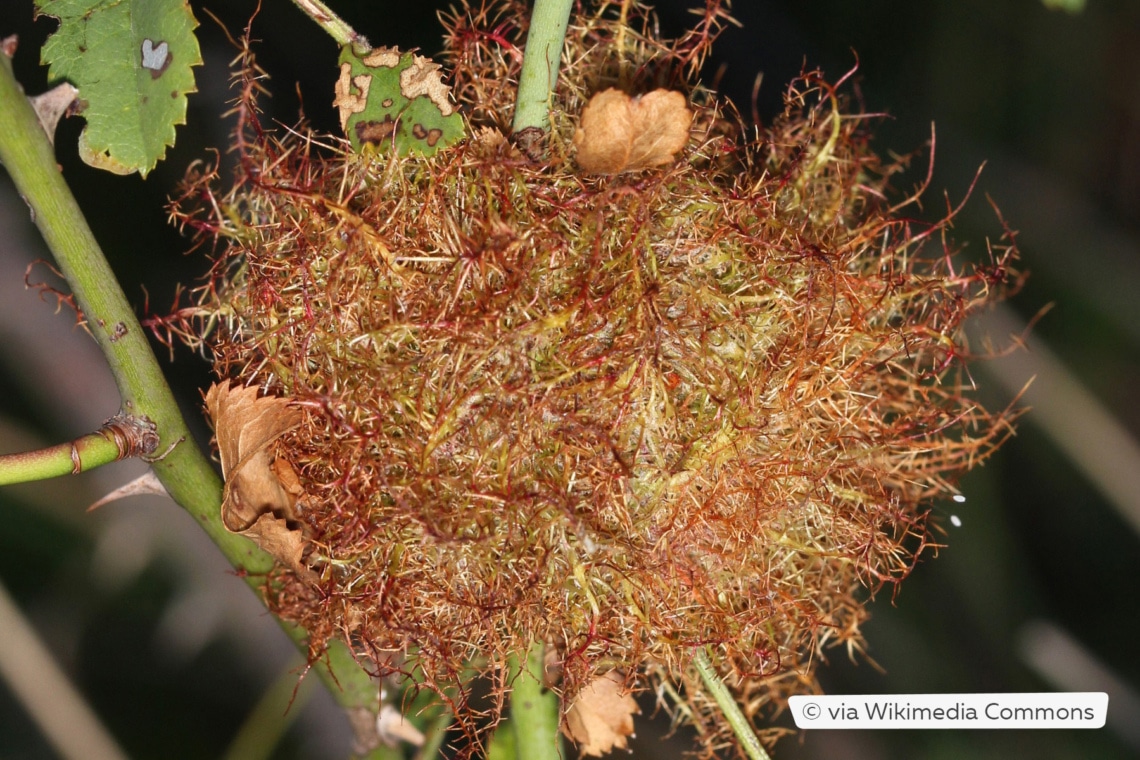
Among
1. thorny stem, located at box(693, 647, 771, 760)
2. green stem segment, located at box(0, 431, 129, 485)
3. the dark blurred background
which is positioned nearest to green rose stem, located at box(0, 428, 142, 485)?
green stem segment, located at box(0, 431, 129, 485)

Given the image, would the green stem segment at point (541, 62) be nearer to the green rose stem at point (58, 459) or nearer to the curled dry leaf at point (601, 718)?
the green rose stem at point (58, 459)

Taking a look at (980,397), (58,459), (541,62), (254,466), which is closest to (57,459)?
(58,459)

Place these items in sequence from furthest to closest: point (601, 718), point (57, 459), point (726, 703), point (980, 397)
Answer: point (980, 397), point (601, 718), point (726, 703), point (57, 459)

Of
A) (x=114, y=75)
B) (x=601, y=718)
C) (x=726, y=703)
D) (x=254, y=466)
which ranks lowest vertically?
(x=601, y=718)

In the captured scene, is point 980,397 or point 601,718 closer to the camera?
point 601,718

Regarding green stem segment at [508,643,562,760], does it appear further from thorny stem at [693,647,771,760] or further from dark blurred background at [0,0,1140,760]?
dark blurred background at [0,0,1140,760]

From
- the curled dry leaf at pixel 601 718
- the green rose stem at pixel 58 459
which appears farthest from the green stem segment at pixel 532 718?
the green rose stem at pixel 58 459

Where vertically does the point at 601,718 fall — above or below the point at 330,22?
below
